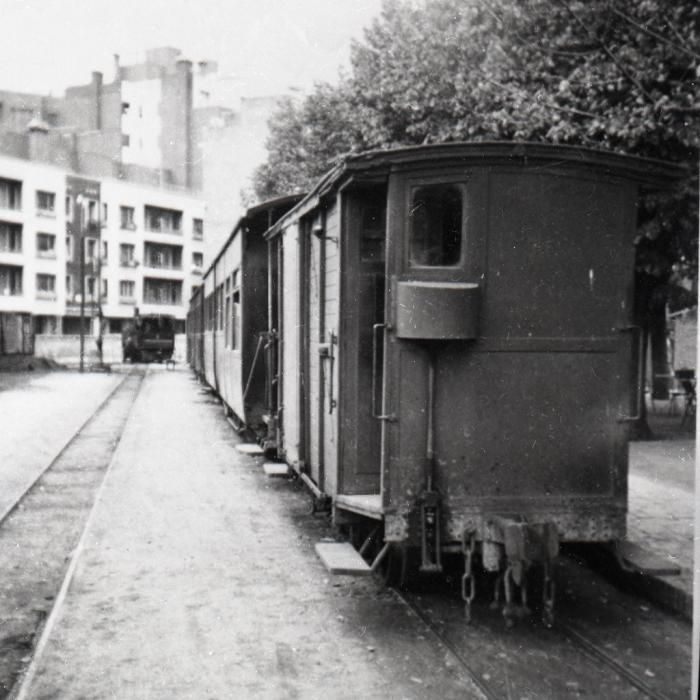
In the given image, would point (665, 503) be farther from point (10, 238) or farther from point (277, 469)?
point (10, 238)

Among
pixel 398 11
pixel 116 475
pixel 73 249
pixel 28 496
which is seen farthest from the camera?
pixel 73 249

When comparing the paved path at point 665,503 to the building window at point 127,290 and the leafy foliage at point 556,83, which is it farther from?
the building window at point 127,290

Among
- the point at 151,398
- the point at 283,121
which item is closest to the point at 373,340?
the point at 151,398

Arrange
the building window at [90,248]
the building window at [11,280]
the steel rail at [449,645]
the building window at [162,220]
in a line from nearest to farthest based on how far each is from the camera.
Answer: the steel rail at [449,645], the building window at [11,280], the building window at [90,248], the building window at [162,220]

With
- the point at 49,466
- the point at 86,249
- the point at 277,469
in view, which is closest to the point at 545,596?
the point at 277,469

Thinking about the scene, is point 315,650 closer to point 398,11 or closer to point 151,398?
point 398,11

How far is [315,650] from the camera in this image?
5.13 m

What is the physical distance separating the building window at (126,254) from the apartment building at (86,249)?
0.07m

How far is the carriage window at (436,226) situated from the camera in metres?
5.46

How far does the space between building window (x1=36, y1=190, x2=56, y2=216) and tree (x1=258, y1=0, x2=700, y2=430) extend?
3742 centimetres

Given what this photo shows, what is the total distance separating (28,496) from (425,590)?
5571 mm

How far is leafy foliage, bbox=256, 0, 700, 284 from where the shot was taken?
895 cm

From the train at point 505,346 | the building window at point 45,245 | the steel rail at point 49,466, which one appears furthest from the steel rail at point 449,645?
the building window at point 45,245

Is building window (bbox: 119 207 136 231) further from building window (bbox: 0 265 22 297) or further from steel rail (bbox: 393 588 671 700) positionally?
steel rail (bbox: 393 588 671 700)
